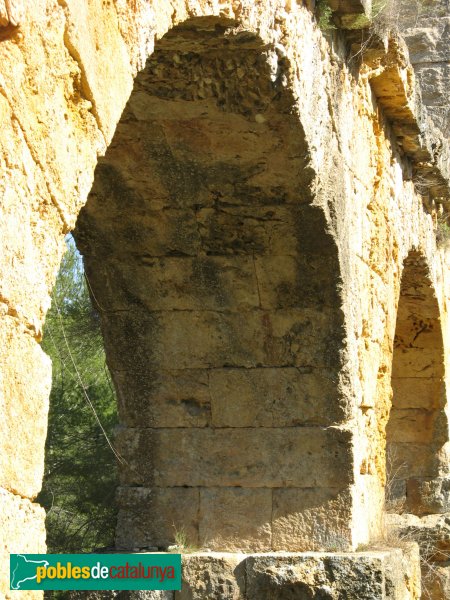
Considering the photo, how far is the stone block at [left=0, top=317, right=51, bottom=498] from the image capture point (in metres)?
2.17

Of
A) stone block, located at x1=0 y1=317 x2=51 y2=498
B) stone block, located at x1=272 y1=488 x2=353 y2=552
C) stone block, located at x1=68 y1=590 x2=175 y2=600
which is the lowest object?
stone block, located at x1=68 y1=590 x2=175 y2=600

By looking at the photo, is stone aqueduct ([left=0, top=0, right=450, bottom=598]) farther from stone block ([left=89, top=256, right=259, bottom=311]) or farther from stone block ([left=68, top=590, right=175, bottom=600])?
stone block ([left=68, top=590, right=175, bottom=600])

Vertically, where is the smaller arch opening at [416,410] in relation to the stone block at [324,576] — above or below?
above

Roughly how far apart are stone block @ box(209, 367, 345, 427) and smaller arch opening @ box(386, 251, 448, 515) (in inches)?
149

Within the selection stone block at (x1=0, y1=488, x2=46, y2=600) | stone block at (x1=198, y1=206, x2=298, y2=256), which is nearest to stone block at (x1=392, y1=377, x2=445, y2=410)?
stone block at (x1=198, y1=206, x2=298, y2=256)

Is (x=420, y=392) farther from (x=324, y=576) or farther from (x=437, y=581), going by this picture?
(x=324, y=576)

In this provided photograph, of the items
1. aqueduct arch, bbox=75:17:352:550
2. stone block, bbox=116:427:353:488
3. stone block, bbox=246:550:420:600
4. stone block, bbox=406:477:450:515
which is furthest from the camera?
stone block, bbox=406:477:450:515

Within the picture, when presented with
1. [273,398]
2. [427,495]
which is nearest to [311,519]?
[273,398]

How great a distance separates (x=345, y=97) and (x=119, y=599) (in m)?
3.03

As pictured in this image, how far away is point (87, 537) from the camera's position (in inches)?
402

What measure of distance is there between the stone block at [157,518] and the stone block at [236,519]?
0.07 metres

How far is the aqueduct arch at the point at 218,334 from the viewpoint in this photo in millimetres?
5133

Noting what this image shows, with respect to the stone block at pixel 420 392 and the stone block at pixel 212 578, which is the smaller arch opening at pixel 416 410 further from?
the stone block at pixel 212 578

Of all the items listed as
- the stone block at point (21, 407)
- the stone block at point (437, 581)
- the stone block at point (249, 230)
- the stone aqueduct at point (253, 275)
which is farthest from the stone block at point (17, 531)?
the stone block at point (437, 581)
